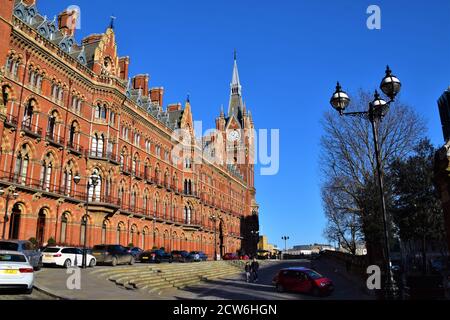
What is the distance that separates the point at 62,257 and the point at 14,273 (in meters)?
12.3

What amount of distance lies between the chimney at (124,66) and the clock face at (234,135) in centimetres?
6132

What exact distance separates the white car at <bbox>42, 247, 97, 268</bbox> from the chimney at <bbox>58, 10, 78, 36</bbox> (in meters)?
26.0

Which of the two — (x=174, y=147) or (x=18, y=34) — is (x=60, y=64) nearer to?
(x=18, y=34)

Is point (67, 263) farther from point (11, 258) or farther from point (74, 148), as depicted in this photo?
point (74, 148)

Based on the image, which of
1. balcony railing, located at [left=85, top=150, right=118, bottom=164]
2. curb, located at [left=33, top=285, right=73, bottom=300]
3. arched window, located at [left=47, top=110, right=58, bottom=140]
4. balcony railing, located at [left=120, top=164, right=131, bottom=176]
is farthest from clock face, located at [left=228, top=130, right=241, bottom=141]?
curb, located at [left=33, top=285, right=73, bottom=300]

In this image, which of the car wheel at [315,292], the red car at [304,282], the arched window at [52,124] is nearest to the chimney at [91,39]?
the arched window at [52,124]

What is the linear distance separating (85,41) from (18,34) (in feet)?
47.6

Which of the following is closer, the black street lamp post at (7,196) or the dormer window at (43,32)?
the black street lamp post at (7,196)

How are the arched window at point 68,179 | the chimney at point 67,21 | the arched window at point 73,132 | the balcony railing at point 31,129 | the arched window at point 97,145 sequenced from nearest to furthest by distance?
the balcony railing at point 31,129
the arched window at point 68,179
the arched window at point 73,132
the arched window at point 97,145
the chimney at point 67,21

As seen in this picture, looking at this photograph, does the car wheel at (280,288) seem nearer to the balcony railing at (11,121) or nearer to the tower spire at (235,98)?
the balcony railing at (11,121)

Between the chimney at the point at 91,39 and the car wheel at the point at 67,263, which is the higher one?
the chimney at the point at 91,39

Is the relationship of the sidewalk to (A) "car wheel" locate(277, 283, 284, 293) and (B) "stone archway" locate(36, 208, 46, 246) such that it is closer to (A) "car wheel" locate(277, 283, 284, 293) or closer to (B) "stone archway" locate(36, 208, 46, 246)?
(A) "car wheel" locate(277, 283, 284, 293)

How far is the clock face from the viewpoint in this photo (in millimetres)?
109875

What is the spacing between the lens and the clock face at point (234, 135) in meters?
110
